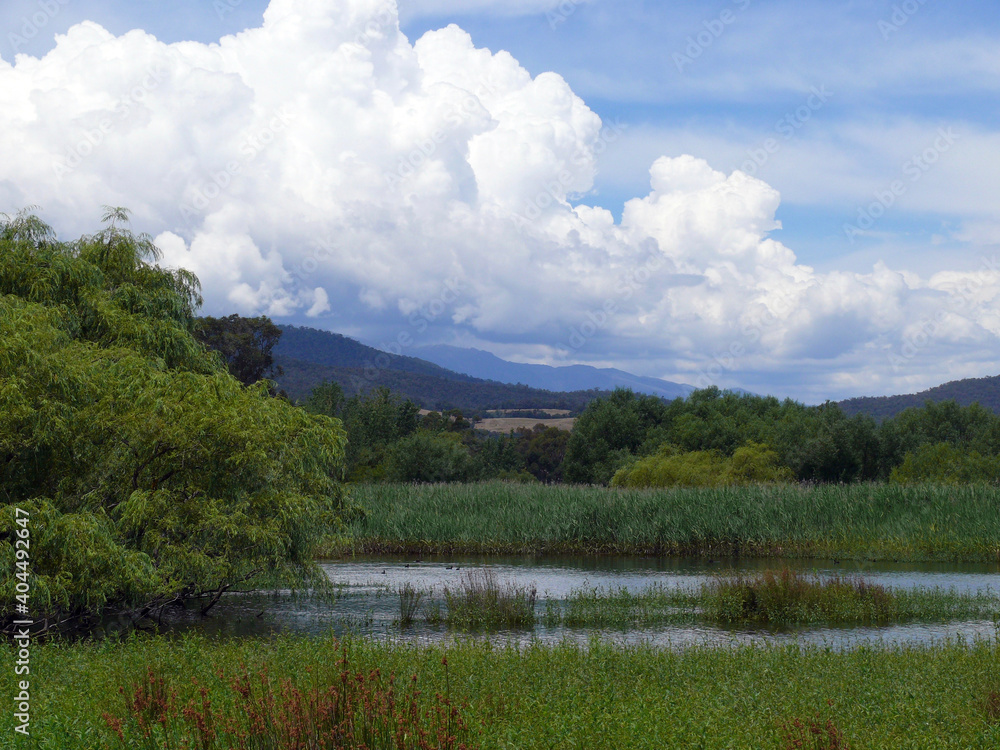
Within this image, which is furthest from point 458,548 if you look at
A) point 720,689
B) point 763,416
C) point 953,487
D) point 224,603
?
point 763,416

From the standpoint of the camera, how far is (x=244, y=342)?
65.2 m

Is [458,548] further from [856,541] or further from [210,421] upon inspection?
[210,421]

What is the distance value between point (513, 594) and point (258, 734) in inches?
565

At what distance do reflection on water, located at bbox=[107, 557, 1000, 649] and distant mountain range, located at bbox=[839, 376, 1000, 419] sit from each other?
10365cm

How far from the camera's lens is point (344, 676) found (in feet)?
22.0

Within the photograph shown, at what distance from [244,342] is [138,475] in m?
50.9

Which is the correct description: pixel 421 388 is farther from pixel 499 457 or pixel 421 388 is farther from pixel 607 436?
pixel 499 457

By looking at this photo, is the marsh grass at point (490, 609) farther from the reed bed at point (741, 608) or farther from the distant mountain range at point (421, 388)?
the distant mountain range at point (421, 388)

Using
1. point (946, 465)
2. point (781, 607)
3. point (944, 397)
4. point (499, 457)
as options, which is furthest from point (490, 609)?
point (944, 397)

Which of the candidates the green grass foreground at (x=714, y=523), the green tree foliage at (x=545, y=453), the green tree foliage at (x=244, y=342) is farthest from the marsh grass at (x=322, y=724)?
the green tree foliage at (x=545, y=453)

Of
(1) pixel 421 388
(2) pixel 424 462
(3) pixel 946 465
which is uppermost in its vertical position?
(1) pixel 421 388

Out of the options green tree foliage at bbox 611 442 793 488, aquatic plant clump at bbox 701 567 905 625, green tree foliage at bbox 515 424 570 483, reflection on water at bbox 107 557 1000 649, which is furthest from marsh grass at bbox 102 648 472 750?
green tree foliage at bbox 515 424 570 483

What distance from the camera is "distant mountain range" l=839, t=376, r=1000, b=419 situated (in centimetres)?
12962

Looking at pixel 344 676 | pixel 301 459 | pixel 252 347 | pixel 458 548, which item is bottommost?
pixel 458 548
